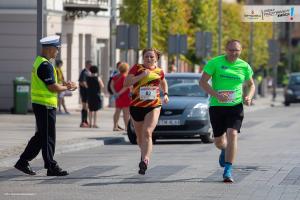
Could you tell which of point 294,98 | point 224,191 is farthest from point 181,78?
point 294,98

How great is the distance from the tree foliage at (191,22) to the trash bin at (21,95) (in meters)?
9.47

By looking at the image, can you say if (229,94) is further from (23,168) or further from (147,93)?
(23,168)

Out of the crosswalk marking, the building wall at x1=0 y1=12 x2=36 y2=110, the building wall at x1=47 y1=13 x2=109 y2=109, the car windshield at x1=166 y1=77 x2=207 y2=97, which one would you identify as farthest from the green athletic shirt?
the building wall at x1=47 y1=13 x2=109 y2=109

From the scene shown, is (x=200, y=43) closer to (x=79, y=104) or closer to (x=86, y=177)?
(x=79, y=104)

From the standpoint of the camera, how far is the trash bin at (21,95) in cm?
3791

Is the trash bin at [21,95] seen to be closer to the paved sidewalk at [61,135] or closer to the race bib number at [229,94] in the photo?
the paved sidewalk at [61,135]

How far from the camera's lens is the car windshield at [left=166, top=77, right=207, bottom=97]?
26.7 metres

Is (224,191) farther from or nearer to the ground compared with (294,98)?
farther from the ground

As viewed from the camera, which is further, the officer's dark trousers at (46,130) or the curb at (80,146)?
the curb at (80,146)

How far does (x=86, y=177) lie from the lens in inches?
651

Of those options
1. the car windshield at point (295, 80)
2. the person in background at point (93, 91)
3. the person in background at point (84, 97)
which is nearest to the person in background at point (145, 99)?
the person in background at point (93, 91)

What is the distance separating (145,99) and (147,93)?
98 millimetres

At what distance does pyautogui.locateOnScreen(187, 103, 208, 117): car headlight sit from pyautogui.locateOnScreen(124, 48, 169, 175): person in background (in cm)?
802

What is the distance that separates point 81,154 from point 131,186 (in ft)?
22.8
